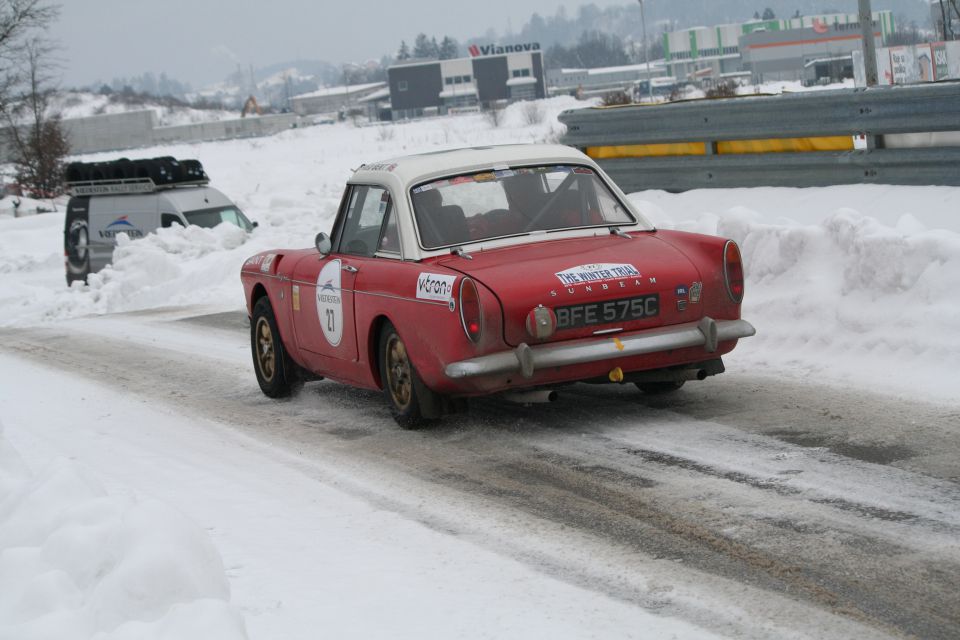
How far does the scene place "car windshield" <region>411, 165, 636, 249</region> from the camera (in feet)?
25.2

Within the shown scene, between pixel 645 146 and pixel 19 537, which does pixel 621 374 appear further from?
pixel 645 146

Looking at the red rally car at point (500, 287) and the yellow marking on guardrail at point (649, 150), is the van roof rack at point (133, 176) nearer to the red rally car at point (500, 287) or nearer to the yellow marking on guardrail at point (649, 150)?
the yellow marking on guardrail at point (649, 150)

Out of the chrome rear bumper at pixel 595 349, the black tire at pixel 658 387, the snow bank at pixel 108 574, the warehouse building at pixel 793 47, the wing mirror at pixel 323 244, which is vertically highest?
the warehouse building at pixel 793 47

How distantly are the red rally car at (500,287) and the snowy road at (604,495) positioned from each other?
0.35m

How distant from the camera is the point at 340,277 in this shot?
26.6 feet

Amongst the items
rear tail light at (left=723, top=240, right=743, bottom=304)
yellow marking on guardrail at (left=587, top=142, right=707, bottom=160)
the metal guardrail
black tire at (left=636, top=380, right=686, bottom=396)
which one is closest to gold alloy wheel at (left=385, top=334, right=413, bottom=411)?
black tire at (left=636, top=380, right=686, bottom=396)

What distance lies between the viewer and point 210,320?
14.5m

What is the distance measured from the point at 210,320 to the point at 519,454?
27.8ft

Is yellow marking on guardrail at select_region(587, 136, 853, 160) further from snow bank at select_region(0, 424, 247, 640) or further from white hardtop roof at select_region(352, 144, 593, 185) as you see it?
snow bank at select_region(0, 424, 247, 640)

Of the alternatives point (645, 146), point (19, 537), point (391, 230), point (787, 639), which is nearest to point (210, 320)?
point (645, 146)

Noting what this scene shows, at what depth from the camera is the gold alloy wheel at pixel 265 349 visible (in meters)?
9.35

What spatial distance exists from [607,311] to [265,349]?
341 centimetres

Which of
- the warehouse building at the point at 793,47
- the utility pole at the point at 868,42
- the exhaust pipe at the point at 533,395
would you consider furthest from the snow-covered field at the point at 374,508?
the warehouse building at the point at 793,47

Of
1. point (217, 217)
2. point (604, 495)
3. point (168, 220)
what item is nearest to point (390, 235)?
point (604, 495)
